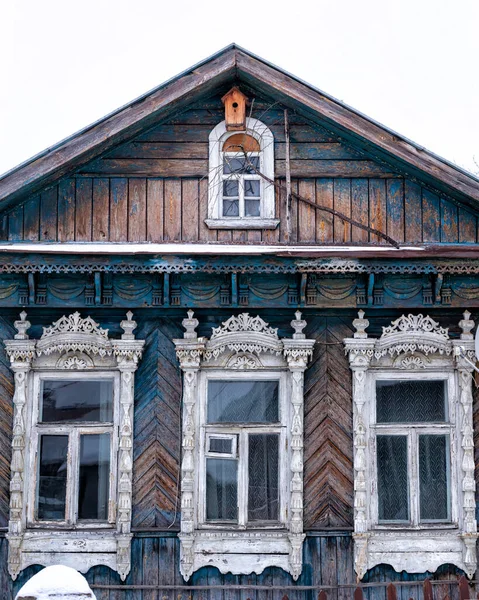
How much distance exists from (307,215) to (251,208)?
22.6 inches

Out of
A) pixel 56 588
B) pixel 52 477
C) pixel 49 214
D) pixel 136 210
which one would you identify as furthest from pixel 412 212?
pixel 56 588

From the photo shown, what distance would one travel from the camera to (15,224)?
29.7 feet

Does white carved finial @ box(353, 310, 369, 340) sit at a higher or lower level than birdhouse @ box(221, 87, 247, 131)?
lower

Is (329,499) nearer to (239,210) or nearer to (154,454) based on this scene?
(154,454)

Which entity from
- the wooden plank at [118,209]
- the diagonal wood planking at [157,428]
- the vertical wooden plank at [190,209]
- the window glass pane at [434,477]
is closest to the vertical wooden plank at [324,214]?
the vertical wooden plank at [190,209]

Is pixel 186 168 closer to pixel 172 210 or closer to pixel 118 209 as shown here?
pixel 172 210

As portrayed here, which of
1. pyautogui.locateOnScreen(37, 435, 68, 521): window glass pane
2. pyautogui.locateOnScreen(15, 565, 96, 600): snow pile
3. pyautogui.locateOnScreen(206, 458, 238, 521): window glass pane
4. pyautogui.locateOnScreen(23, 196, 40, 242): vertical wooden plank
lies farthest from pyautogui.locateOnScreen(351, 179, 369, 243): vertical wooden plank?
pyautogui.locateOnScreen(15, 565, 96, 600): snow pile

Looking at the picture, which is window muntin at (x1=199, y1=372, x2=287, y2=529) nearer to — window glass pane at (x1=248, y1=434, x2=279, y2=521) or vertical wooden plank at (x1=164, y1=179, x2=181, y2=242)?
window glass pane at (x1=248, y1=434, x2=279, y2=521)

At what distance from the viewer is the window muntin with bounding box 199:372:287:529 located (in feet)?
28.5

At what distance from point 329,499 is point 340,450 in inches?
18.9

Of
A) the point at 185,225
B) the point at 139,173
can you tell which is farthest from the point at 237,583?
the point at 139,173

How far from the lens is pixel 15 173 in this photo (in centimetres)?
874

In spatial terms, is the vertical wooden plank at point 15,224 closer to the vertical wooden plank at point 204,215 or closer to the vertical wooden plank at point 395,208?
the vertical wooden plank at point 204,215

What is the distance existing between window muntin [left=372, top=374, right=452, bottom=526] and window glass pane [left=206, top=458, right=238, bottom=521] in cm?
139
